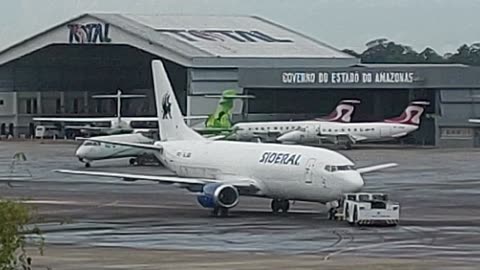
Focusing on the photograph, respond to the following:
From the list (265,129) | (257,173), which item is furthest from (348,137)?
(257,173)

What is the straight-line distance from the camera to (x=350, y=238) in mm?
40156

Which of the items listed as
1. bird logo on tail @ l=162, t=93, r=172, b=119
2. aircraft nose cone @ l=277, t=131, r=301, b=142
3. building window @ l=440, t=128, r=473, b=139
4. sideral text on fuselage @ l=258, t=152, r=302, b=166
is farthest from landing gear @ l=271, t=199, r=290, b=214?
building window @ l=440, t=128, r=473, b=139

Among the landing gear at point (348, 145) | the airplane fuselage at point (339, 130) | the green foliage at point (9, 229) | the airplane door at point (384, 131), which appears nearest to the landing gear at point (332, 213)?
the green foliage at point (9, 229)

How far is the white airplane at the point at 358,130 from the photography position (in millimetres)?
112688

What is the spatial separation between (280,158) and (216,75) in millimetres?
77276

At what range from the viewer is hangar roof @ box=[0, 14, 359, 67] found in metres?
126

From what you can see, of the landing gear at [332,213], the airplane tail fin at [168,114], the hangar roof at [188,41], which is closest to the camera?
the landing gear at [332,213]

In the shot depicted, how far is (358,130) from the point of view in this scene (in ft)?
373

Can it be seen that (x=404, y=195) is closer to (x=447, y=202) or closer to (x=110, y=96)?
(x=447, y=202)

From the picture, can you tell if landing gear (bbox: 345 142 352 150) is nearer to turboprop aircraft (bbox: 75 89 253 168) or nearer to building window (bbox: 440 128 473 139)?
building window (bbox: 440 128 473 139)

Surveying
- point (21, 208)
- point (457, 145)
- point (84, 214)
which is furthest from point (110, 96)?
point (21, 208)

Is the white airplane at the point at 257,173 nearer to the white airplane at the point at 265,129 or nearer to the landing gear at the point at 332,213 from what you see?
the landing gear at the point at 332,213

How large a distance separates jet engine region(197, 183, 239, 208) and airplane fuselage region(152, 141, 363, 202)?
44.7 inches

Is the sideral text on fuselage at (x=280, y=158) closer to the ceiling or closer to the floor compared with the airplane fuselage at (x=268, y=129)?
closer to the floor
